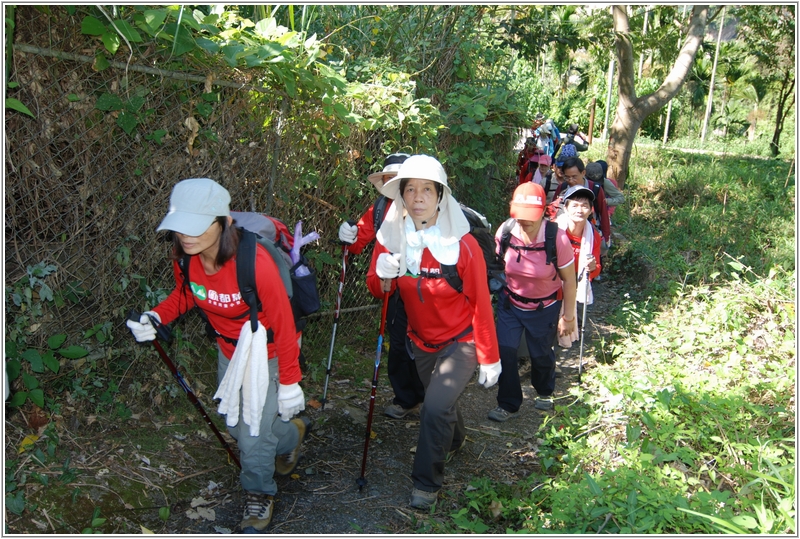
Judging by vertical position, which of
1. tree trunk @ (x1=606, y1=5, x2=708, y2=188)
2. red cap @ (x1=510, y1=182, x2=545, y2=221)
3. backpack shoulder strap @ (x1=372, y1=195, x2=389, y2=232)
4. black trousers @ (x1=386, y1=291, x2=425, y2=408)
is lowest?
black trousers @ (x1=386, y1=291, x2=425, y2=408)

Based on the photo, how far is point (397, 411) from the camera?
5.36 m

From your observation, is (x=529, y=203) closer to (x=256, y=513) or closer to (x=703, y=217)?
(x=256, y=513)

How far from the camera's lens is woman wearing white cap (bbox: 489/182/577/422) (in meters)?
4.98

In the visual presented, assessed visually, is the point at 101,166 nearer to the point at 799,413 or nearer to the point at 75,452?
the point at 75,452

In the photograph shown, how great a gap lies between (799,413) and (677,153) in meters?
15.4

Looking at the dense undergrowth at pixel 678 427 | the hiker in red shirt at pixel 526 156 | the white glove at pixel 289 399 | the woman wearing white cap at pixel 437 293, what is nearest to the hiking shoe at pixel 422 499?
the woman wearing white cap at pixel 437 293

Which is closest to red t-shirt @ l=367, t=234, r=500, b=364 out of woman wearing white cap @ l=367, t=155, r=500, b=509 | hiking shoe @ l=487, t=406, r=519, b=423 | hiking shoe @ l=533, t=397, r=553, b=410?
woman wearing white cap @ l=367, t=155, r=500, b=509

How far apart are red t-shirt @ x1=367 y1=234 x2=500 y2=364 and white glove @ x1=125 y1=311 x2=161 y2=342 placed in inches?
55.4

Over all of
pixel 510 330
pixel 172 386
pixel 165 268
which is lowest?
pixel 172 386

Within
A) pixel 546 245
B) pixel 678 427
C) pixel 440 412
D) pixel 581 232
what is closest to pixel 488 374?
pixel 440 412

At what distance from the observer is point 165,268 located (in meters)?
4.54

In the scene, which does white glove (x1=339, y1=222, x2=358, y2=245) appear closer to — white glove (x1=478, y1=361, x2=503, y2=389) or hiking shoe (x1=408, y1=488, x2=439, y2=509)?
white glove (x1=478, y1=361, x2=503, y2=389)

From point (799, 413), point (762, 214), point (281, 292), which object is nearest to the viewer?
point (281, 292)

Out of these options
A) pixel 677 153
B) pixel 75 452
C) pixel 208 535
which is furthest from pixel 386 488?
pixel 677 153
